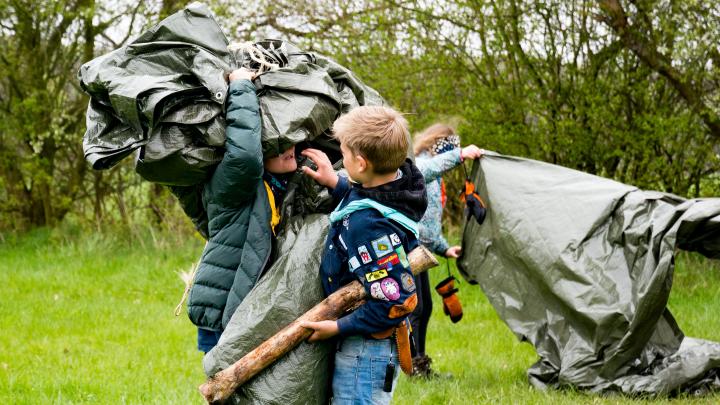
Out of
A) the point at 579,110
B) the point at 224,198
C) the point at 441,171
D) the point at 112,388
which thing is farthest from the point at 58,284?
the point at 224,198

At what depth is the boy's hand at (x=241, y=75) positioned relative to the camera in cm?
313

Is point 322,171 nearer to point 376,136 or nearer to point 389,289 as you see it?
point 376,136

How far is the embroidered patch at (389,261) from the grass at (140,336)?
2323 millimetres

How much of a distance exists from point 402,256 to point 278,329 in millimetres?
526

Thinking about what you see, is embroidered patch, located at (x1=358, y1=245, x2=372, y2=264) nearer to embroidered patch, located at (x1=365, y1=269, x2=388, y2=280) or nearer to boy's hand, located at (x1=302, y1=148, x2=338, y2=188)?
embroidered patch, located at (x1=365, y1=269, x2=388, y2=280)

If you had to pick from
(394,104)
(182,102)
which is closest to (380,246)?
(182,102)

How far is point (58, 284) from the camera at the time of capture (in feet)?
28.8

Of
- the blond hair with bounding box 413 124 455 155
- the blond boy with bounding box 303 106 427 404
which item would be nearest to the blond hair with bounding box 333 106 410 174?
the blond boy with bounding box 303 106 427 404

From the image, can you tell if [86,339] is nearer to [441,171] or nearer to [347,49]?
[441,171]

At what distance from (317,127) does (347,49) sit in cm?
680

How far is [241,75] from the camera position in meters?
3.14

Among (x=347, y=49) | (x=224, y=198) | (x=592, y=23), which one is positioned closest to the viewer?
(x=224, y=198)

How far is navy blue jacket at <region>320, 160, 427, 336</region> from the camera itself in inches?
113

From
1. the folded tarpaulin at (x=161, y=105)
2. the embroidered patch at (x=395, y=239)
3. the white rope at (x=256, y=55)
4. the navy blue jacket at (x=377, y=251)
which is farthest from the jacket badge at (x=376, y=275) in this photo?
the white rope at (x=256, y=55)
